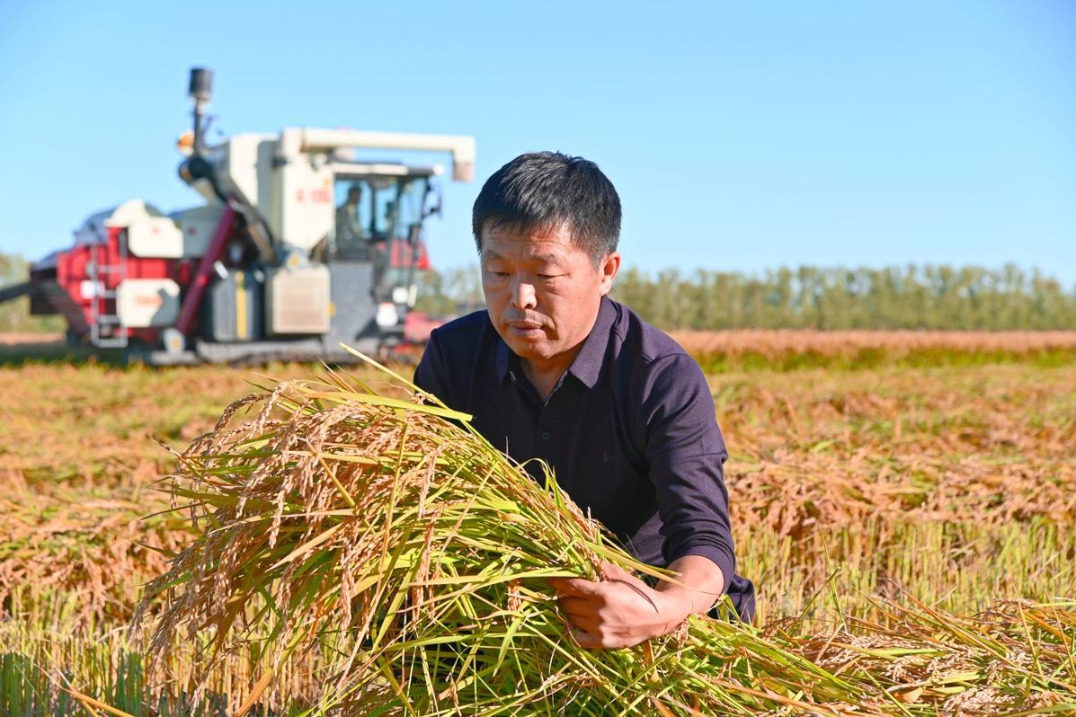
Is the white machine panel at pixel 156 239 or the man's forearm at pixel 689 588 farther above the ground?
the white machine panel at pixel 156 239

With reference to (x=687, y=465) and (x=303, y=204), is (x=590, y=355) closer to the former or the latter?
(x=687, y=465)

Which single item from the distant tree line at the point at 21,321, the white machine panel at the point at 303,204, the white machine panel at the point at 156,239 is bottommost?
the distant tree line at the point at 21,321

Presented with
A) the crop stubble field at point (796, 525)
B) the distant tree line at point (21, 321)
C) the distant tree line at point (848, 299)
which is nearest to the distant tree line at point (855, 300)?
the distant tree line at point (848, 299)

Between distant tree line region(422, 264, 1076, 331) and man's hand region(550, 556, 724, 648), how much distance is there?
32485 millimetres

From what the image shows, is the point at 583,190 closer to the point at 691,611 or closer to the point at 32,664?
the point at 691,611

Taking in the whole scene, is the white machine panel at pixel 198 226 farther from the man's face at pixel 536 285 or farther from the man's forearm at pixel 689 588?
the man's forearm at pixel 689 588

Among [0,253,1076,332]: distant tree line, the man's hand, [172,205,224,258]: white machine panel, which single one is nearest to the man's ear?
the man's hand

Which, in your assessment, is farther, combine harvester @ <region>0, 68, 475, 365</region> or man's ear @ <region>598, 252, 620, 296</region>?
combine harvester @ <region>0, 68, 475, 365</region>

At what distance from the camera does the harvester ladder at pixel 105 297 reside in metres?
13.4

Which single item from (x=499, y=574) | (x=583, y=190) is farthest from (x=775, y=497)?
(x=499, y=574)

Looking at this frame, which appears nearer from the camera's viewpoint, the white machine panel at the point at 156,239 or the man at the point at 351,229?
the white machine panel at the point at 156,239

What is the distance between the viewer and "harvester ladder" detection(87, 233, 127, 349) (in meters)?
13.4

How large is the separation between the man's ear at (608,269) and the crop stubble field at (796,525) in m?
0.78

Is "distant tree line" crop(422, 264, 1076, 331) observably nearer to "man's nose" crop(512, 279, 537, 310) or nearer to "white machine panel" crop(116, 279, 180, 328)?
"white machine panel" crop(116, 279, 180, 328)
